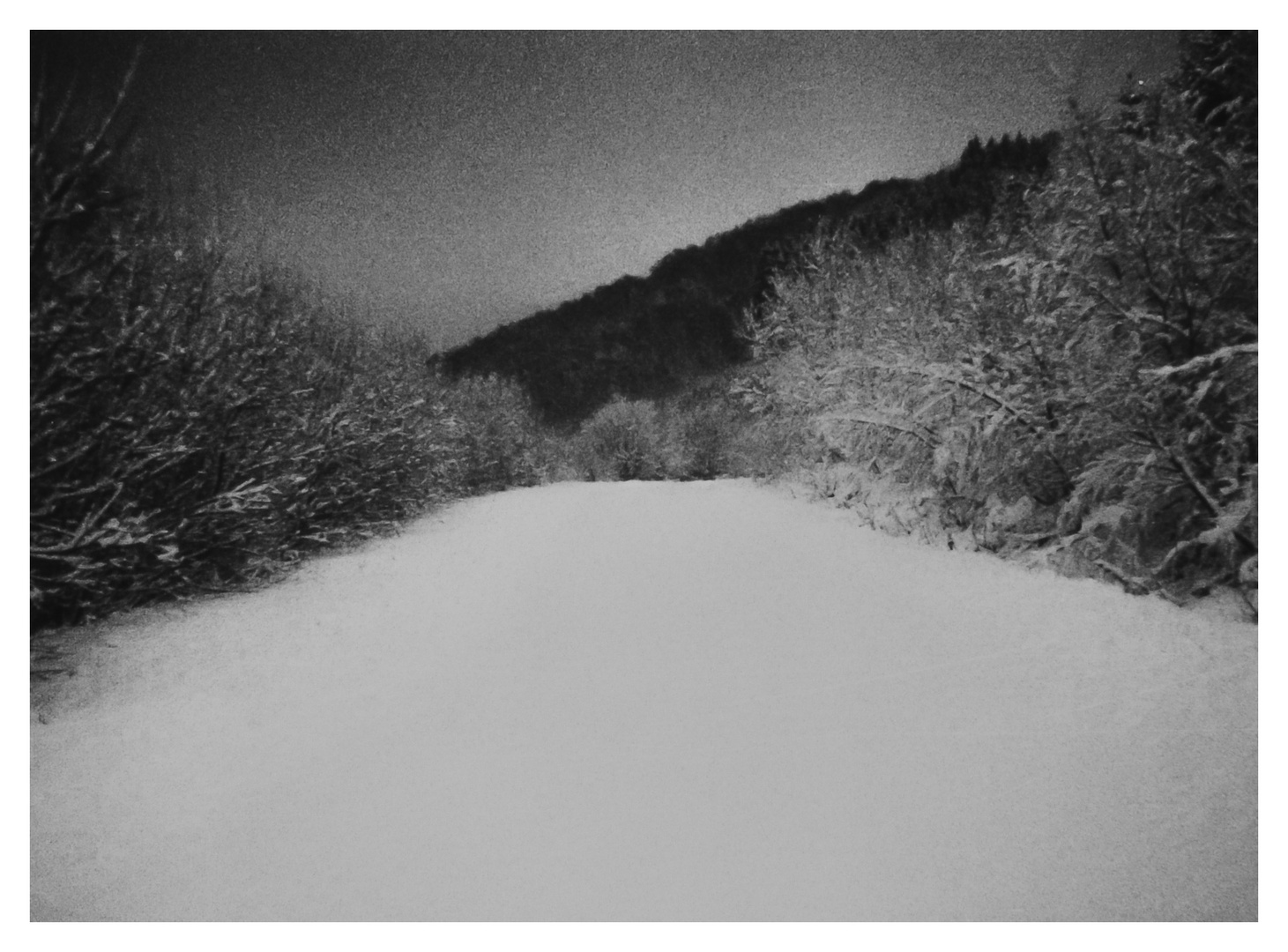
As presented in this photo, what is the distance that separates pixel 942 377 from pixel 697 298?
768 inches

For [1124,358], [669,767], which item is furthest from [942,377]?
[669,767]

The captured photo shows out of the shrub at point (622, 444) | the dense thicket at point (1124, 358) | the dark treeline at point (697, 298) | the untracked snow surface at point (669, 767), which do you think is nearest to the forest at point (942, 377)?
the dense thicket at point (1124, 358)

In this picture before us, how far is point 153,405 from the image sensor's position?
4496mm

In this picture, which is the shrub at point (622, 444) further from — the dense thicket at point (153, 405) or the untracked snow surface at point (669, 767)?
the untracked snow surface at point (669, 767)

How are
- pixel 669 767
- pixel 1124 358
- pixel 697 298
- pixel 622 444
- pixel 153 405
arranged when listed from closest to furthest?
pixel 669 767 → pixel 153 405 → pixel 1124 358 → pixel 697 298 → pixel 622 444

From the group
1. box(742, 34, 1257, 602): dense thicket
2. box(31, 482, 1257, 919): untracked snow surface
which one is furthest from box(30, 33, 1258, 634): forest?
box(31, 482, 1257, 919): untracked snow surface

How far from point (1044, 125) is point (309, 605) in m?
9.27

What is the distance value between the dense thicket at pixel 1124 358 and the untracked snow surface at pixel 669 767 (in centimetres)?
117

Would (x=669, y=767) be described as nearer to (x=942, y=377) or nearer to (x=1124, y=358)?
(x=1124, y=358)

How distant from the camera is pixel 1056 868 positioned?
2.04 metres
